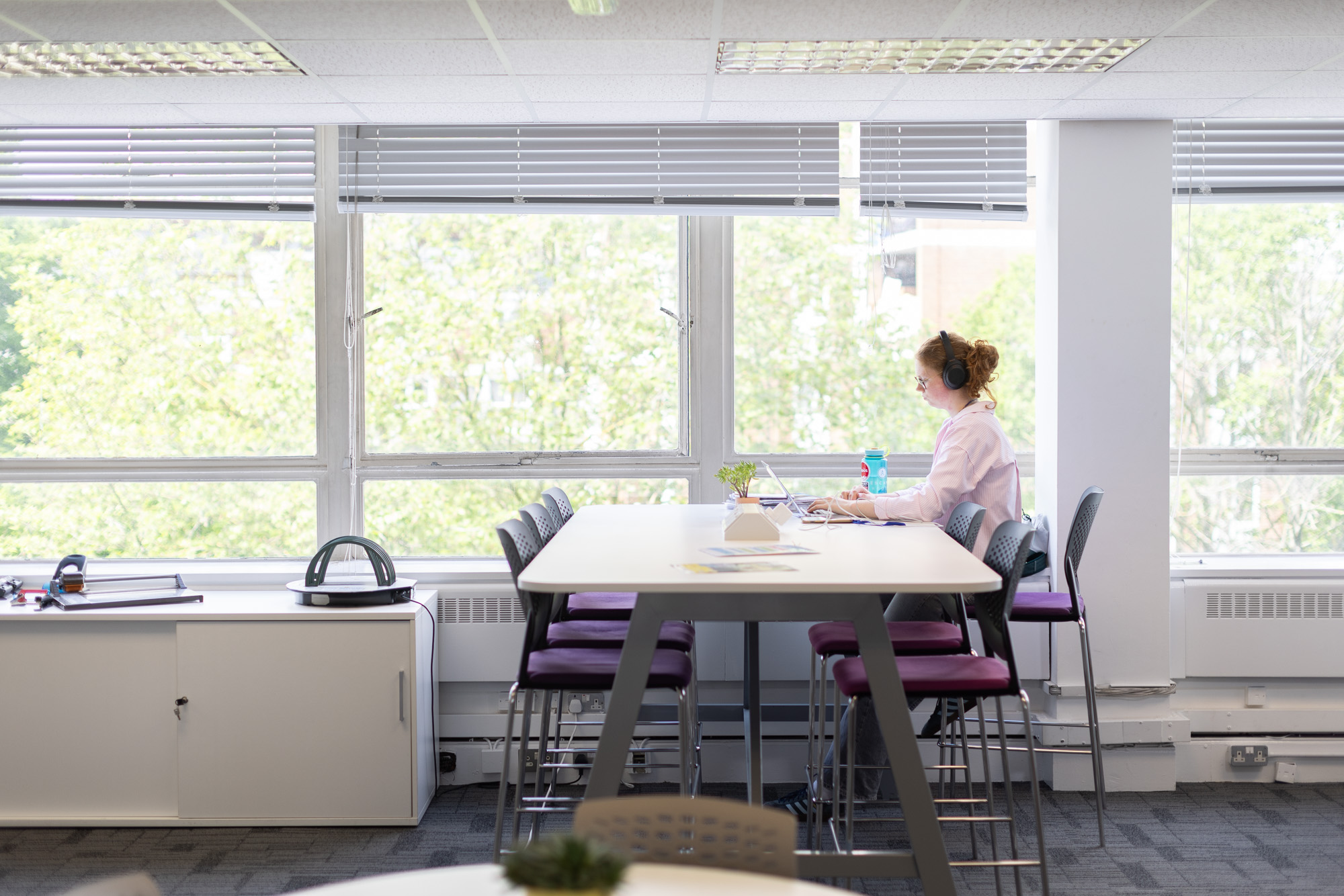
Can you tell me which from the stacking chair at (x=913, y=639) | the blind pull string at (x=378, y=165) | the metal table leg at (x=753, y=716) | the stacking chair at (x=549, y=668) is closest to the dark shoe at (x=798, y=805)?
the stacking chair at (x=913, y=639)

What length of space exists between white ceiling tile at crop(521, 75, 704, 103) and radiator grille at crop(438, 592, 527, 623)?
72.9 inches

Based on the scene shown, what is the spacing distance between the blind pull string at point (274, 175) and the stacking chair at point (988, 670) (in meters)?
2.94

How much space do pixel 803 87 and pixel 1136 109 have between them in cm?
124

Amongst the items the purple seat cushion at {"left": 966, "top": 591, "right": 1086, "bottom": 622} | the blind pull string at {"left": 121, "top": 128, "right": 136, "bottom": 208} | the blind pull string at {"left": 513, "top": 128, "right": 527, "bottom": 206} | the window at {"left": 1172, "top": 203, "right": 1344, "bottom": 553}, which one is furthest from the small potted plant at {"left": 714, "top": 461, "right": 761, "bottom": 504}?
the blind pull string at {"left": 121, "top": 128, "right": 136, "bottom": 208}

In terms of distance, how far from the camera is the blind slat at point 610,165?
412 centimetres

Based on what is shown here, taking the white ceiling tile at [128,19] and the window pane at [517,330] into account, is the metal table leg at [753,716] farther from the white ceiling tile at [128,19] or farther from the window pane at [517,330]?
the white ceiling tile at [128,19]

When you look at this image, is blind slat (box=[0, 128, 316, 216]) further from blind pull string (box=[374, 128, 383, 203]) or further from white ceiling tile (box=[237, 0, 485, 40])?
white ceiling tile (box=[237, 0, 485, 40])

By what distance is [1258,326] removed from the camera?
13.9 feet

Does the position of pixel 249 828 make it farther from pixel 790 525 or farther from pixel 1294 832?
pixel 1294 832

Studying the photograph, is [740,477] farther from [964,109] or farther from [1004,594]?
[964,109]

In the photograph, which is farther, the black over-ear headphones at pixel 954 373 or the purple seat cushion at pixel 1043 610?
the black over-ear headphones at pixel 954 373

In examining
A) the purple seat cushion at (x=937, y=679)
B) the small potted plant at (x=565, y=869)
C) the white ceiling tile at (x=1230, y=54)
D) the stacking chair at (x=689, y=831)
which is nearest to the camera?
the small potted plant at (x=565, y=869)

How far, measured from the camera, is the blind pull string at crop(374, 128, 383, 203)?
4.11m

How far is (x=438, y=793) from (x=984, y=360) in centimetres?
256
